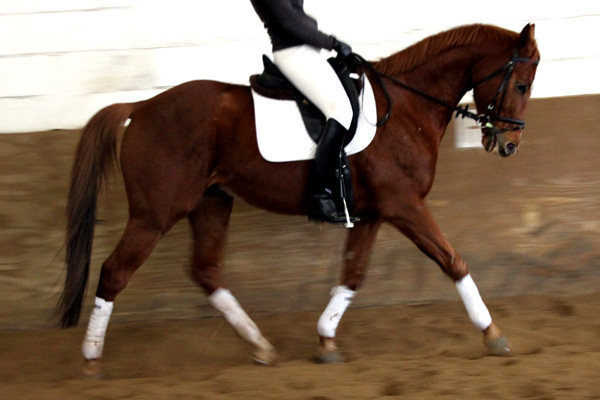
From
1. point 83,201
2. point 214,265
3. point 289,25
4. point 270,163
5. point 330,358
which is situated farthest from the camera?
point 214,265

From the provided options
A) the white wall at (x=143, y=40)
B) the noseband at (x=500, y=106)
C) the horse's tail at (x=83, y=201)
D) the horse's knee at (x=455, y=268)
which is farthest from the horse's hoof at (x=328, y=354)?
the white wall at (x=143, y=40)

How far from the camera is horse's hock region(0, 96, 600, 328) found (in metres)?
5.03

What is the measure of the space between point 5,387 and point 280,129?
6.63 ft

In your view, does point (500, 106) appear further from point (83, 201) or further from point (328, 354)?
point (83, 201)

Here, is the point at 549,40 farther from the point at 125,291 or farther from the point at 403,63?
the point at 125,291

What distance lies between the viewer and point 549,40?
213 inches

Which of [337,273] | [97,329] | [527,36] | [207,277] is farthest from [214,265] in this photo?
[527,36]

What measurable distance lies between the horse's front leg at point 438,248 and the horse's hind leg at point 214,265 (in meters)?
1.08

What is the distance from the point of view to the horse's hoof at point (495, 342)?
4.32 metres

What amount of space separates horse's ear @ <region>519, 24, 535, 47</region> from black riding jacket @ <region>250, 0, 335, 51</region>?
1050 millimetres

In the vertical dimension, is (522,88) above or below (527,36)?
below

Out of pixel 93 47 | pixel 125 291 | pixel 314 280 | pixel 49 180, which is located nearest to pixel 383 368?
pixel 314 280

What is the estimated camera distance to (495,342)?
14.2ft

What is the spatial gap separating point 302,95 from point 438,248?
1139 mm
